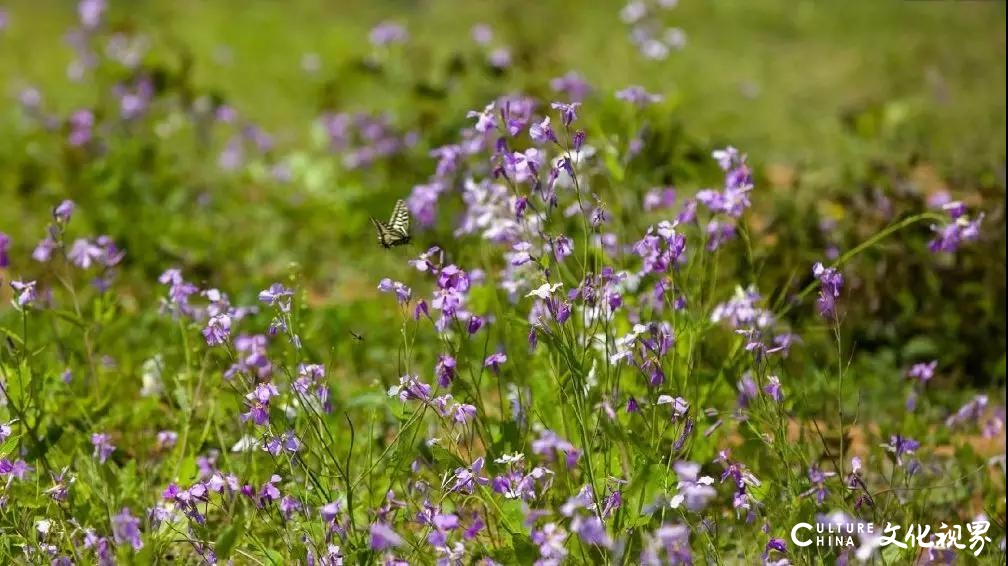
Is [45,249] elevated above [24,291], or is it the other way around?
[45,249]

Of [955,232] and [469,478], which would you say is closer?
[469,478]

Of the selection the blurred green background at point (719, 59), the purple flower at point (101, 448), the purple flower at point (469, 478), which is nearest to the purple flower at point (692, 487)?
the purple flower at point (469, 478)

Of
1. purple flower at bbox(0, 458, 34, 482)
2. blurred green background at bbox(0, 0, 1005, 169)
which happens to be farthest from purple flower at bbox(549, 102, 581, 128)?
blurred green background at bbox(0, 0, 1005, 169)

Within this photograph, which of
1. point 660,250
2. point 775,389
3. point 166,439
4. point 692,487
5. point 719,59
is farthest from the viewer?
point 719,59

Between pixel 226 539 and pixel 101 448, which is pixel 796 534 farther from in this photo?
pixel 101 448

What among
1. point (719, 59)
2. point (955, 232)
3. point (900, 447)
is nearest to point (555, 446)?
point (900, 447)

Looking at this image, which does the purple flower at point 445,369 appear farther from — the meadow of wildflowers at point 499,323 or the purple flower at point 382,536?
the purple flower at point 382,536

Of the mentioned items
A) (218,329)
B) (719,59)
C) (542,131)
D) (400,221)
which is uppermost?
(719,59)

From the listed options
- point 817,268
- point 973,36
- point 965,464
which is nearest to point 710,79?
point 973,36

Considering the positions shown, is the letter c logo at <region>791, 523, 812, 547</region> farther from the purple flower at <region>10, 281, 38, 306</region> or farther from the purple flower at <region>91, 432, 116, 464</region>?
the purple flower at <region>10, 281, 38, 306</region>
